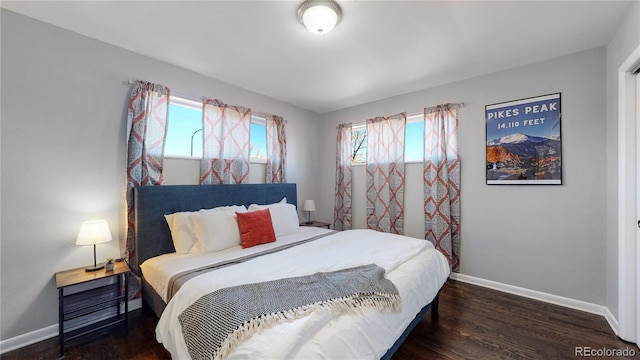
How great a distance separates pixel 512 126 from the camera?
110 inches

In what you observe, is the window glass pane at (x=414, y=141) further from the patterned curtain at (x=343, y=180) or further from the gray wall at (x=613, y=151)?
the gray wall at (x=613, y=151)

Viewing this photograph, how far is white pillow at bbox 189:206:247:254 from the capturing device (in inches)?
92.7

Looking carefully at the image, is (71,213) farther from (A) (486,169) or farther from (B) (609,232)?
(B) (609,232)

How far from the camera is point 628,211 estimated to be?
1917 mm

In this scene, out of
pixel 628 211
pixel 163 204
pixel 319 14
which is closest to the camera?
pixel 319 14

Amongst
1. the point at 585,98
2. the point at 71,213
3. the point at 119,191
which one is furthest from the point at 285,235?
the point at 585,98

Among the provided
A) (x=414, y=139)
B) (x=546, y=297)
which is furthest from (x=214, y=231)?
(x=546, y=297)

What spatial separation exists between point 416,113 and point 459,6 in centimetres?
179

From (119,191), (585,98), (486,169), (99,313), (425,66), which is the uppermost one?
(425,66)

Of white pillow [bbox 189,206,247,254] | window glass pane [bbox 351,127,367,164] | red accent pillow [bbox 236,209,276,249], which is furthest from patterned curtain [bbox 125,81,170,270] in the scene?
window glass pane [bbox 351,127,367,164]

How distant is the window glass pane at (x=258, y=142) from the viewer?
11.9 ft

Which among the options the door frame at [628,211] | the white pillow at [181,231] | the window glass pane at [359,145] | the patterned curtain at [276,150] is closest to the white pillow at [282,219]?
the patterned curtain at [276,150]

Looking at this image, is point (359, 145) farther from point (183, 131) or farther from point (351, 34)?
point (183, 131)

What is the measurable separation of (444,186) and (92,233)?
376 centimetres
